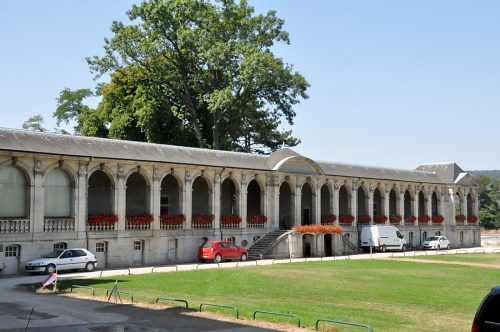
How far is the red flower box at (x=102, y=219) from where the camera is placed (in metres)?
35.6

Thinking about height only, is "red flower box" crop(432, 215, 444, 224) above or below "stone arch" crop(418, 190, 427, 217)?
below

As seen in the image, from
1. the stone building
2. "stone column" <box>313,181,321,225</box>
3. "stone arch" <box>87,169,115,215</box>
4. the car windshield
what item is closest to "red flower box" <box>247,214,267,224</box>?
the stone building

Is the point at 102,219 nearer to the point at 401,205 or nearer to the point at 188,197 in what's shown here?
the point at 188,197

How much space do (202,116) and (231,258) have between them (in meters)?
24.1

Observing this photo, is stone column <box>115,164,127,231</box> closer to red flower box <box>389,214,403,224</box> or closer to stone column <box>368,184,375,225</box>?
stone column <box>368,184,375,225</box>

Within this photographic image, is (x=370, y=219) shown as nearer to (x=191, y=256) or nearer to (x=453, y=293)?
(x=191, y=256)

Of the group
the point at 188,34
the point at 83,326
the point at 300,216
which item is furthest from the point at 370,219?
the point at 83,326

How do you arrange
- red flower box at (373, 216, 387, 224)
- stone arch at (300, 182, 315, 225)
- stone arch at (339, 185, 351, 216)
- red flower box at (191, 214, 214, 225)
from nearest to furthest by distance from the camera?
1. red flower box at (191, 214, 214, 225)
2. stone arch at (300, 182, 315, 225)
3. red flower box at (373, 216, 387, 224)
4. stone arch at (339, 185, 351, 216)

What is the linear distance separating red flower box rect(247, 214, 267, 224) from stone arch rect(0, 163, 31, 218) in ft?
55.2

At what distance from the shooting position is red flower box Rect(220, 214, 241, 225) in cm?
4341

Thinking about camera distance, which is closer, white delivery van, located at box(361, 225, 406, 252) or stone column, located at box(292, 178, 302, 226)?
stone column, located at box(292, 178, 302, 226)

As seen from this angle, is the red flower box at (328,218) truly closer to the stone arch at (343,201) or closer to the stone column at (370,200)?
the stone arch at (343,201)

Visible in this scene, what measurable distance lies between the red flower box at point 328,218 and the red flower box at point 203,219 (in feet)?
40.9

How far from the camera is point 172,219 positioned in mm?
40000
